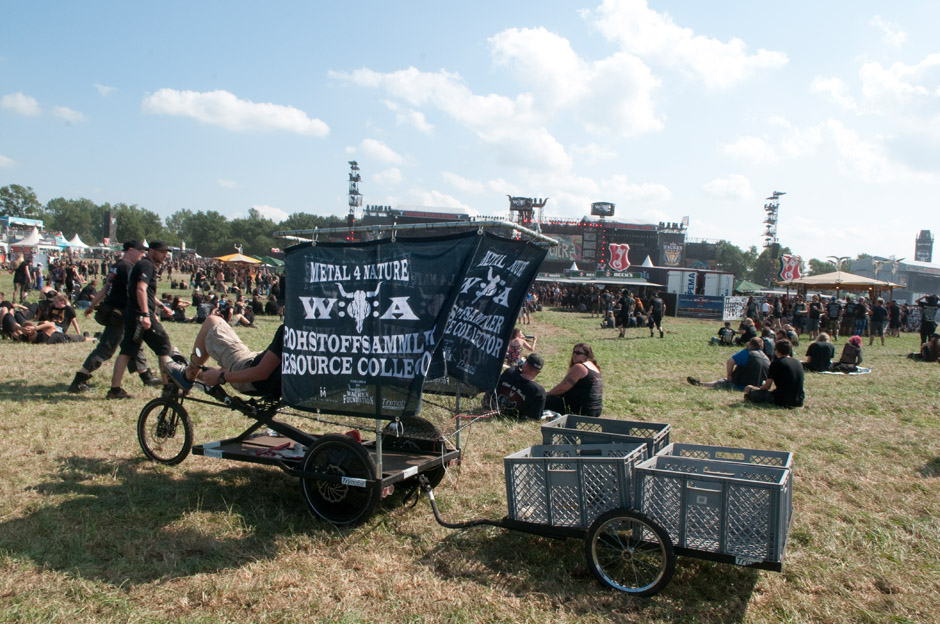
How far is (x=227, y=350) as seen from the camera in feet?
17.1

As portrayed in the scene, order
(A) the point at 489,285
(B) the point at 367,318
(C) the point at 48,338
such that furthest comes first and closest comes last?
(C) the point at 48,338 < (A) the point at 489,285 < (B) the point at 367,318

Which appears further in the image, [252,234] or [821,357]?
[252,234]

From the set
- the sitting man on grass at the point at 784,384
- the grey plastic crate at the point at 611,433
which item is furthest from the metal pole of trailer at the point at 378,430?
the sitting man on grass at the point at 784,384

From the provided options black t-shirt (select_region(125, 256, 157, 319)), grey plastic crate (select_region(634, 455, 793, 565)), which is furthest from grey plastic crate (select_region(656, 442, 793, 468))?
black t-shirt (select_region(125, 256, 157, 319))

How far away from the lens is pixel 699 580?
3738mm

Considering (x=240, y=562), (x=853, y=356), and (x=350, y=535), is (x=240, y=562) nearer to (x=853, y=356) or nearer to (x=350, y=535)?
(x=350, y=535)

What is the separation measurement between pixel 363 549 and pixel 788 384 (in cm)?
764

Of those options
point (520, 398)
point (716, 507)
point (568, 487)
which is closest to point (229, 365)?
point (568, 487)

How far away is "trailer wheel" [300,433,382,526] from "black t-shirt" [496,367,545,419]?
3508 mm

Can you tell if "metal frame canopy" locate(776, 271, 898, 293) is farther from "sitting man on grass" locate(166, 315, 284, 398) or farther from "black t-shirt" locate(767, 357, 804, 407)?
"sitting man on grass" locate(166, 315, 284, 398)

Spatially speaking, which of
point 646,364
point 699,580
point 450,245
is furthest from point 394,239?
point 646,364

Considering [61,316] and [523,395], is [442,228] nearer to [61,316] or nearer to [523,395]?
[523,395]

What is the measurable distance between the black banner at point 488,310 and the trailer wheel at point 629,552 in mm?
1265

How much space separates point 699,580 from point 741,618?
384 millimetres
